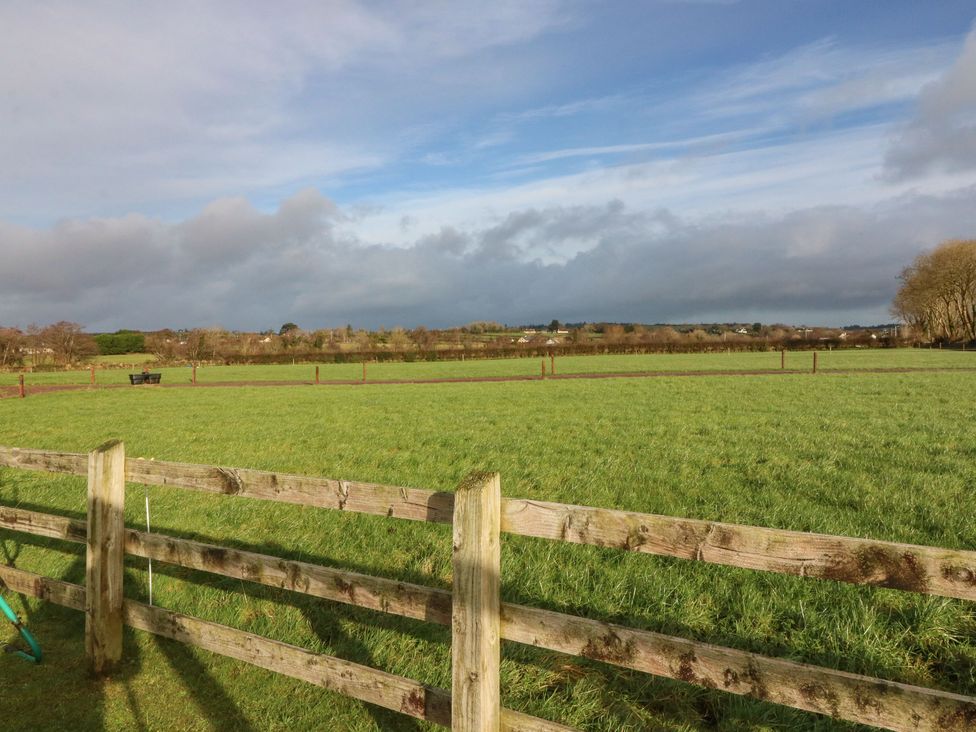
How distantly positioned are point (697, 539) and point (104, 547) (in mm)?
4160

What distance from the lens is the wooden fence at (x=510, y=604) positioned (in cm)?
231

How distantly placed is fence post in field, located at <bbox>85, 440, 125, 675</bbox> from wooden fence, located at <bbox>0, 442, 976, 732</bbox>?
0.02m

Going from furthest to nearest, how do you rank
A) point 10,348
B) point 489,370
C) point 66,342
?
point 66,342, point 10,348, point 489,370

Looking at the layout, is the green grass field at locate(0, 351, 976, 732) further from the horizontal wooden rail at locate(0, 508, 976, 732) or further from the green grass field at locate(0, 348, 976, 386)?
the green grass field at locate(0, 348, 976, 386)

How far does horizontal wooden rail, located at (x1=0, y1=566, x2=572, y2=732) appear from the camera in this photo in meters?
3.17

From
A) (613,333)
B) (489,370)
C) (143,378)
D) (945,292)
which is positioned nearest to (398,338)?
(613,333)

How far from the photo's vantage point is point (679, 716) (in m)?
3.81

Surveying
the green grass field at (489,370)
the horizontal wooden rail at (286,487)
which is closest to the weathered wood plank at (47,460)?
the horizontal wooden rail at (286,487)

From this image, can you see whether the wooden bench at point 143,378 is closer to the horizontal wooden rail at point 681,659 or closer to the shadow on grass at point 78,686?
the shadow on grass at point 78,686

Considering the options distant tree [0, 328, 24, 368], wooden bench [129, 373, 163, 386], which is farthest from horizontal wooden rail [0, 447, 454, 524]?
distant tree [0, 328, 24, 368]

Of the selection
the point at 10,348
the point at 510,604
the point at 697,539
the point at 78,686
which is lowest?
the point at 78,686

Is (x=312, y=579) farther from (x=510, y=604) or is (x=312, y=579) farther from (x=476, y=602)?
(x=510, y=604)

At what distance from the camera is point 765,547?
256cm

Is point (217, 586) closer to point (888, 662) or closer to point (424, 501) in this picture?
point (424, 501)
